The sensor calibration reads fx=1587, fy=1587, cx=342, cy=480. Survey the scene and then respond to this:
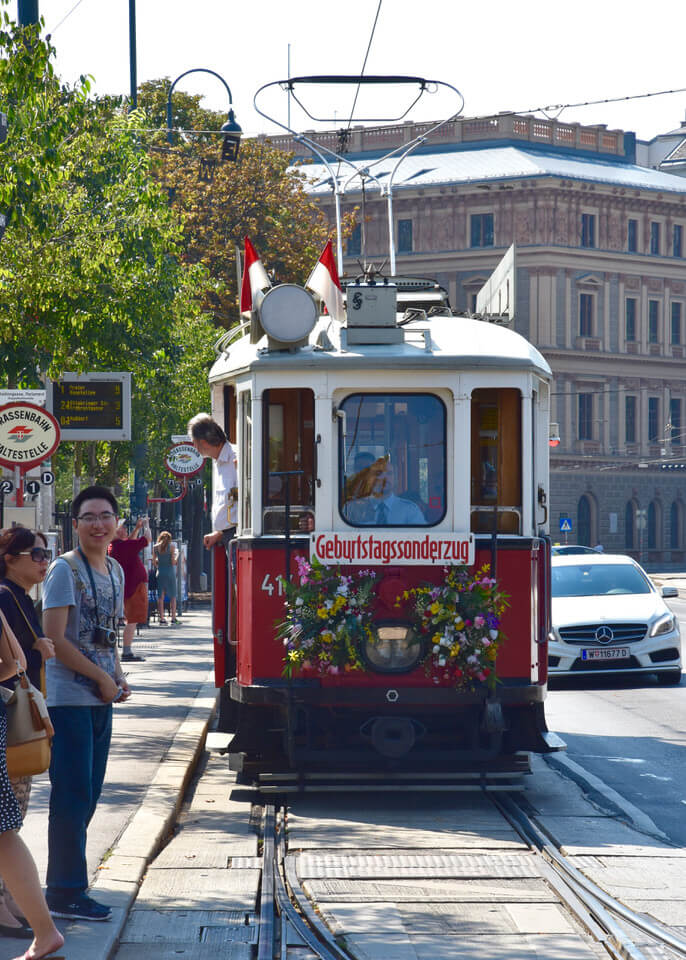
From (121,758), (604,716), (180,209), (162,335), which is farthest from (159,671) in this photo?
(180,209)

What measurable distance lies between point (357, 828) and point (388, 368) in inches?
112

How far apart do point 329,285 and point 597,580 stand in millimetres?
9707

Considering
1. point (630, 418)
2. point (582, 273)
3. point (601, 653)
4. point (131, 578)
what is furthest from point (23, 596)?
point (630, 418)

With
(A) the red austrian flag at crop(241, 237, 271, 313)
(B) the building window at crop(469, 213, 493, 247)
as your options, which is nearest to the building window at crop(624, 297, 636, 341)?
(B) the building window at crop(469, 213, 493, 247)

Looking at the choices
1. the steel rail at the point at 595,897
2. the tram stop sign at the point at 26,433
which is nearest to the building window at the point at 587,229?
the tram stop sign at the point at 26,433

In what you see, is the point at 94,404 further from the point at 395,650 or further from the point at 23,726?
the point at 23,726

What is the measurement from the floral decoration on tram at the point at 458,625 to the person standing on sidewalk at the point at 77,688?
320 centimetres

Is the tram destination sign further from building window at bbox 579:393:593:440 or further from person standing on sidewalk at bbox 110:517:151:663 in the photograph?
building window at bbox 579:393:593:440

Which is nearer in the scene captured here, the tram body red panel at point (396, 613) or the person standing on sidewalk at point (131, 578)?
A: the tram body red panel at point (396, 613)

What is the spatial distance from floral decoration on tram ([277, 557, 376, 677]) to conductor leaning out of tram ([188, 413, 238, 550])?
1242 mm

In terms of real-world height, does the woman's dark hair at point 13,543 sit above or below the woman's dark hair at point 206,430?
below

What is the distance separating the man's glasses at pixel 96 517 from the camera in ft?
22.1

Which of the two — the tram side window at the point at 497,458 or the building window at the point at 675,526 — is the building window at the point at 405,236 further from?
the tram side window at the point at 497,458

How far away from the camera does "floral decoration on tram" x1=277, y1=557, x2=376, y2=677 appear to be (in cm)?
963
